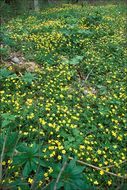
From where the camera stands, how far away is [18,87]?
20.3 feet

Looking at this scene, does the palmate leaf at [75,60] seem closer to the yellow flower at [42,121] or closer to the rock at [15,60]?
the rock at [15,60]

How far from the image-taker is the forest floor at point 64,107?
9.57 ft

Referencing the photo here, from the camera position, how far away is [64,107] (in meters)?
5.62

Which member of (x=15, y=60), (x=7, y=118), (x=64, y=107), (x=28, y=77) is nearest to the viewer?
(x=7, y=118)

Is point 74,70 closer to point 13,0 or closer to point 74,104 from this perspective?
point 74,104

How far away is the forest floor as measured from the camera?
292 cm

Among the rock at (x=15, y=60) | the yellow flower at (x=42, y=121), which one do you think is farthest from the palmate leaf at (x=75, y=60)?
the yellow flower at (x=42, y=121)

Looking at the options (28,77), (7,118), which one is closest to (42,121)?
(7,118)

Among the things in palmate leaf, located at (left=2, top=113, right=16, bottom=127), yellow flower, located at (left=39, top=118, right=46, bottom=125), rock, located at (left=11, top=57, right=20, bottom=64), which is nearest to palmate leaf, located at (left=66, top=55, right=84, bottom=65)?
rock, located at (left=11, top=57, right=20, bottom=64)

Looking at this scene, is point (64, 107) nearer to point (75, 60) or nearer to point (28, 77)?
point (28, 77)

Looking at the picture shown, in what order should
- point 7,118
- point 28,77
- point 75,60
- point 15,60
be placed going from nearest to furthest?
1. point 7,118
2. point 28,77
3. point 15,60
4. point 75,60

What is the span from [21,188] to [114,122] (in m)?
3.67

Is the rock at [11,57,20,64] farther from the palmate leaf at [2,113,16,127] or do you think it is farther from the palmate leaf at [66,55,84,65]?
the palmate leaf at [2,113,16,127]

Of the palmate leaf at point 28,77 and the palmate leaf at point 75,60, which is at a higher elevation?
the palmate leaf at point 28,77
